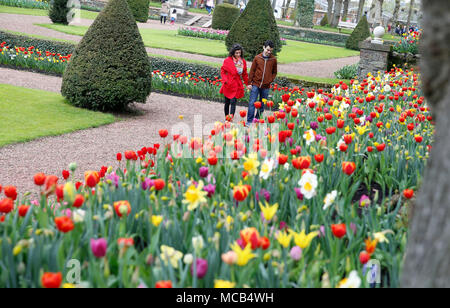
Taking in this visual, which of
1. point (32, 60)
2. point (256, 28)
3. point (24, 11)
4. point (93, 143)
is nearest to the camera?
point (93, 143)

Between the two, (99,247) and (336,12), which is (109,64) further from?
(336,12)

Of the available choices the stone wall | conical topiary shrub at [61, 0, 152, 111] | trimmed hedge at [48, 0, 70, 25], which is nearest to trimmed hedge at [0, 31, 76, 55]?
conical topiary shrub at [61, 0, 152, 111]

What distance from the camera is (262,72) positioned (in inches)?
319

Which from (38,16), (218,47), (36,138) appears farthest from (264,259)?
(38,16)

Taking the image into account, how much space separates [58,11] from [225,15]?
28.7ft

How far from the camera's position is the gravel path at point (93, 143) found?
18.1ft

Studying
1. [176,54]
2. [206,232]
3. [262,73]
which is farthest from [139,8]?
[206,232]

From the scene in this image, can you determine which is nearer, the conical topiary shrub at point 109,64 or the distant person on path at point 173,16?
the conical topiary shrub at point 109,64

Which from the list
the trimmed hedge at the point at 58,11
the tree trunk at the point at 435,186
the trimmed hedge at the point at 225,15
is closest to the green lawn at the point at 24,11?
the trimmed hedge at the point at 58,11

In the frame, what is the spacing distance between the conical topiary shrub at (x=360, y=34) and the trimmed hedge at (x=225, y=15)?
6.42m

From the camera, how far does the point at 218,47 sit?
19766mm

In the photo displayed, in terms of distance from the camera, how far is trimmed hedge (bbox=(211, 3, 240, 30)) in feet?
86.1

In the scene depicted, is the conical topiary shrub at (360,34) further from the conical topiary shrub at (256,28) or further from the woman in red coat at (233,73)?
the woman in red coat at (233,73)
